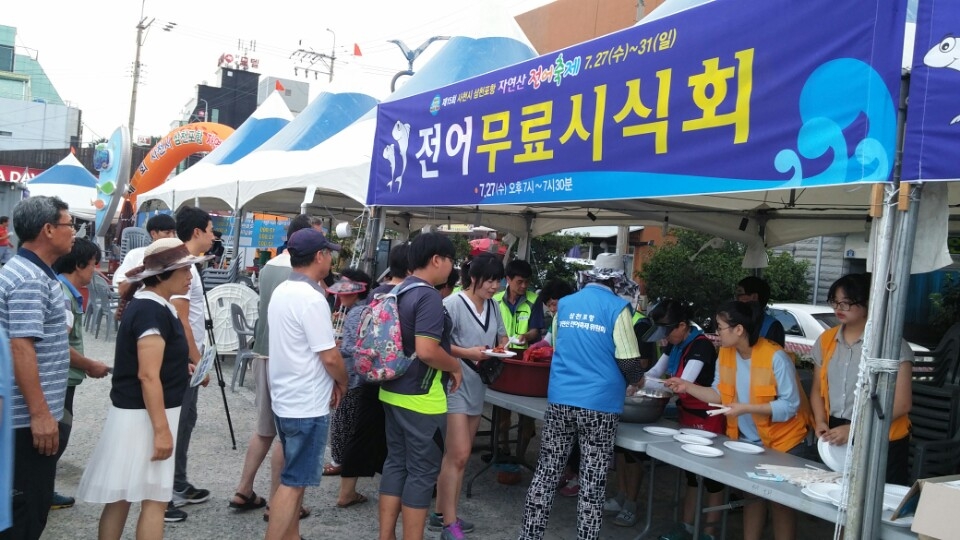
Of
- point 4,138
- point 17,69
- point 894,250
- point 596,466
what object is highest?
point 17,69

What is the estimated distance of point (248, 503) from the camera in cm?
432

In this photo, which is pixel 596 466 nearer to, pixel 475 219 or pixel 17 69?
pixel 475 219

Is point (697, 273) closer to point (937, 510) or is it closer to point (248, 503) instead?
point (248, 503)

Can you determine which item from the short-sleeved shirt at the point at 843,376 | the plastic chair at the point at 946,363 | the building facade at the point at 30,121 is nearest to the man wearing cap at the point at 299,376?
the short-sleeved shirt at the point at 843,376

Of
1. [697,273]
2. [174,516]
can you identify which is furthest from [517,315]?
[697,273]

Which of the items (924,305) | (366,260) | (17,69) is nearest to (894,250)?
(366,260)

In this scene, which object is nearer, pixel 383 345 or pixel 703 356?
pixel 383 345

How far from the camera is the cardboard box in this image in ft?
7.27

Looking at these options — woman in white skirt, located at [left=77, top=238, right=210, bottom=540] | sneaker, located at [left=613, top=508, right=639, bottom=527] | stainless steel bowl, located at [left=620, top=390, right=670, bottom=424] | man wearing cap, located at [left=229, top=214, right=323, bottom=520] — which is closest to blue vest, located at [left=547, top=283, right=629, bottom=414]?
stainless steel bowl, located at [left=620, top=390, right=670, bottom=424]

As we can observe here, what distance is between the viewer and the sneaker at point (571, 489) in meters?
5.08

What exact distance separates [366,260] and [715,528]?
11.6ft

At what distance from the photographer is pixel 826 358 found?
360 centimetres

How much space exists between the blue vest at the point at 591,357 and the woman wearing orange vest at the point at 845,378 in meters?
0.99

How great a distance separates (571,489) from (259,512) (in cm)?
218
